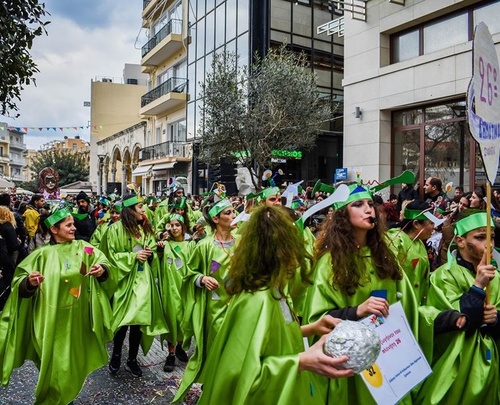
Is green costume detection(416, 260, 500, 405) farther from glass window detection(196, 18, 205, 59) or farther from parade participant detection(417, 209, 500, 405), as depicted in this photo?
glass window detection(196, 18, 205, 59)

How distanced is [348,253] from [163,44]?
1137 inches

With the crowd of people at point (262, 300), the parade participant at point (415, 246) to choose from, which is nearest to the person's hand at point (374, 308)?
the crowd of people at point (262, 300)

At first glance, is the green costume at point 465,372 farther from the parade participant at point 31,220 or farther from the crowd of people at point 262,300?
the parade participant at point 31,220

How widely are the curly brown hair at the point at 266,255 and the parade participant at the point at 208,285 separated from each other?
5.78ft

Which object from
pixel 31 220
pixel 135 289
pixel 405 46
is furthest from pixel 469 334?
pixel 405 46

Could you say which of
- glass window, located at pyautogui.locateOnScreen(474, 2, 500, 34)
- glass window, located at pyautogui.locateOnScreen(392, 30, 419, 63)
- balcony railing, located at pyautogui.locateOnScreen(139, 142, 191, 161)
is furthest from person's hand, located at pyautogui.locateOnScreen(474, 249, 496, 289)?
balcony railing, located at pyautogui.locateOnScreen(139, 142, 191, 161)

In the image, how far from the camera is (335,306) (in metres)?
3.09

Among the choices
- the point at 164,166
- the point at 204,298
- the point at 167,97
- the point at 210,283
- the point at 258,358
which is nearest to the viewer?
the point at 258,358

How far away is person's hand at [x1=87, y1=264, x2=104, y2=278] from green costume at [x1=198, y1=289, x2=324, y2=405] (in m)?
2.25

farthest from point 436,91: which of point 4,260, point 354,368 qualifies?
point 354,368

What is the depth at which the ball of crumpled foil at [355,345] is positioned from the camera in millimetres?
1778

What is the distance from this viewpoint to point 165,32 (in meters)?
30.4

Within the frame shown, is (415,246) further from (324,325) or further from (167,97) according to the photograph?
(167,97)

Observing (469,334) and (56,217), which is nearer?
(469,334)
